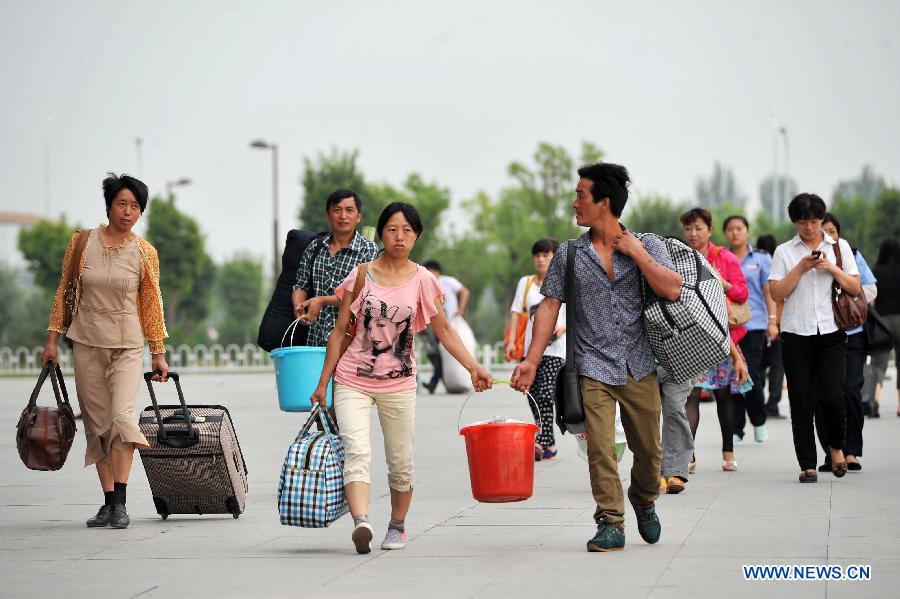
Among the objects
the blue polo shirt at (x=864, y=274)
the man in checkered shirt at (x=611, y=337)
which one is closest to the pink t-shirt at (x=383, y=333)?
the man in checkered shirt at (x=611, y=337)

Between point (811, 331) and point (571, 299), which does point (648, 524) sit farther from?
point (811, 331)

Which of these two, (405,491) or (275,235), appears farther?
(275,235)

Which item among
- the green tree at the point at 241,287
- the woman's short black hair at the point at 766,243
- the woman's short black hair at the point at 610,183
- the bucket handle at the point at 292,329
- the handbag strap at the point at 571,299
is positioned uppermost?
the woman's short black hair at the point at 610,183

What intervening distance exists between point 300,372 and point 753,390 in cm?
574

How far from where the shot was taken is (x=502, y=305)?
202 ft

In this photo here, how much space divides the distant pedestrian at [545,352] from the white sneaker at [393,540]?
4113mm

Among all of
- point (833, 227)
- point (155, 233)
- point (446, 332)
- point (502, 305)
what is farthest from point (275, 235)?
point (446, 332)

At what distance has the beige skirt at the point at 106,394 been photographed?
8555 mm

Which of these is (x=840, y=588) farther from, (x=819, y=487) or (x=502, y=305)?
(x=502, y=305)

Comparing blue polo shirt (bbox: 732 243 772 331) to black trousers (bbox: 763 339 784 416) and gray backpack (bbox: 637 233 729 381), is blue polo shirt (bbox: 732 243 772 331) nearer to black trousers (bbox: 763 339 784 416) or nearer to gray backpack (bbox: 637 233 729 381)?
black trousers (bbox: 763 339 784 416)

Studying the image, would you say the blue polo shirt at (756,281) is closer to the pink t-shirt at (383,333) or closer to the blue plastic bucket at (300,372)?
the blue plastic bucket at (300,372)

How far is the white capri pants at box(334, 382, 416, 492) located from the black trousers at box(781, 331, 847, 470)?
3.67 m

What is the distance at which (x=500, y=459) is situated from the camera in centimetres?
736

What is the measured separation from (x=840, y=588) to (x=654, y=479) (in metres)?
1.44
